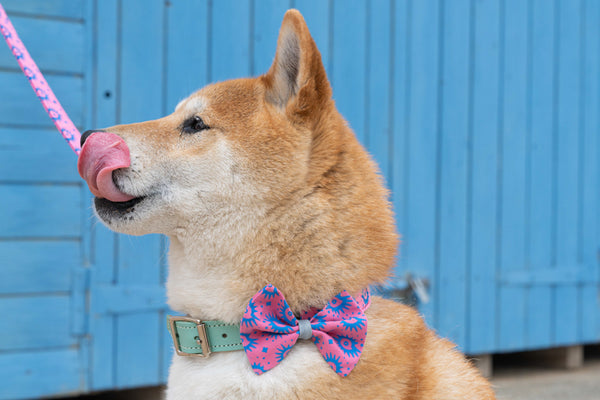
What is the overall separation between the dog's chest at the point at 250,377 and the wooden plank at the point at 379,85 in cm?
258

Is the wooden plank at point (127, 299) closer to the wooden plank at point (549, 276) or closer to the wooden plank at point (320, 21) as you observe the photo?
the wooden plank at point (320, 21)

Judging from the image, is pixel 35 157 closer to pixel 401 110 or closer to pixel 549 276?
pixel 401 110

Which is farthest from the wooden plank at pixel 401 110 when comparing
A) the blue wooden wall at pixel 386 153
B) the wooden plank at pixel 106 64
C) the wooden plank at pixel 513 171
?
the wooden plank at pixel 106 64

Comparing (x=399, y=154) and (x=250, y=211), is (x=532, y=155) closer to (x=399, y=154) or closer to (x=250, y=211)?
(x=399, y=154)

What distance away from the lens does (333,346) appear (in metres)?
1.51

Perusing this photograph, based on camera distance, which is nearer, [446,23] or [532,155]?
[446,23]

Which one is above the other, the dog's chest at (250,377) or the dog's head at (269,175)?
the dog's head at (269,175)

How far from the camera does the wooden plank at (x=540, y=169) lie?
450 centimetres

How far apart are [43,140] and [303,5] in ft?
5.57

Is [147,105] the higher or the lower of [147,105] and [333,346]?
the higher

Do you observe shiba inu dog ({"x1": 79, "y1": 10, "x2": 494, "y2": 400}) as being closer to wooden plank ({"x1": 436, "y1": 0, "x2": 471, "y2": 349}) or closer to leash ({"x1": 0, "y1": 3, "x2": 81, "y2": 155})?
leash ({"x1": 0, "y1": 3, "x2": 81, "y2": 155})

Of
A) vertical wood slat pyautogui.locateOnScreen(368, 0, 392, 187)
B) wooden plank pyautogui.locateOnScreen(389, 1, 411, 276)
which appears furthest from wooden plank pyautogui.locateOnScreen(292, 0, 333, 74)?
wooden plank pyautogui.locateOnScreen(389, 1, 411, 276)

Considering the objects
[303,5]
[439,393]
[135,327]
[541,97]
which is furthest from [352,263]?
[541,97]

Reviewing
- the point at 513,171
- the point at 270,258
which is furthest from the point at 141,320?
the point at 513,171
